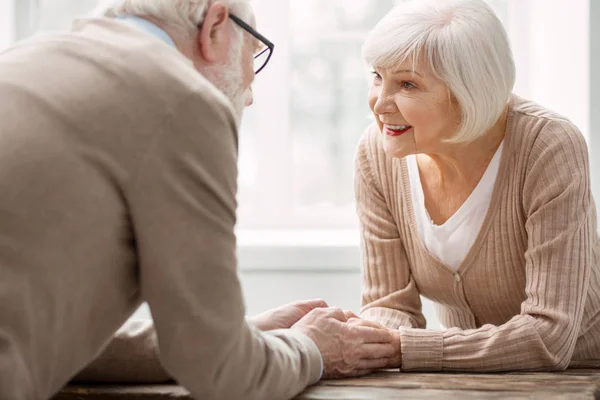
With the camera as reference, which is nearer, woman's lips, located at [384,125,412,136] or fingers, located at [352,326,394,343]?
fingers, located at [352,326,394,343]

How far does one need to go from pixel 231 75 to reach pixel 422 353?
0.76m

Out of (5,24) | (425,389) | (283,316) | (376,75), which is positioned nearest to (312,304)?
(283,316)

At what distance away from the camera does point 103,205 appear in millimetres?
1337

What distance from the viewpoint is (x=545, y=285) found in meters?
2.02

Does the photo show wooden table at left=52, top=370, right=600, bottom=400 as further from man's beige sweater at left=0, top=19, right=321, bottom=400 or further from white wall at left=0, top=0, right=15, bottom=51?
white wall at left=0, top=0, right=15, bottom=51

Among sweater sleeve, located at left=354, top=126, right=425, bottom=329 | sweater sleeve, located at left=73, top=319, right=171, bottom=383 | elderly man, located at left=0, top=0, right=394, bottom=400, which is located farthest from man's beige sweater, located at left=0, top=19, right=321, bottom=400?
sweater sleeve, located at left=354, top=126, right=425, bottom=329

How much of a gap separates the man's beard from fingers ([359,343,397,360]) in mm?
569

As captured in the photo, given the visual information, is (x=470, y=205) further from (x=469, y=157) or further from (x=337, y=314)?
(x=337, y=314)

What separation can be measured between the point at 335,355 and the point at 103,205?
27.1 inches

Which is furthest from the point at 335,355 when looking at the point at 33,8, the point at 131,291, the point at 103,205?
the point at 33,8

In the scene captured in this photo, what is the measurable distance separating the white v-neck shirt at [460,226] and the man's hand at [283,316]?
1.41ft

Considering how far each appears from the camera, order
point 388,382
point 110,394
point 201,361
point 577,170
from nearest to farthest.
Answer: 1. point 201,361
2. point 110,394
3. point 388,382
4. point 577,170

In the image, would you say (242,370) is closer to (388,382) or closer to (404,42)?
(388,382)

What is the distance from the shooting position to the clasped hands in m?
1.81
